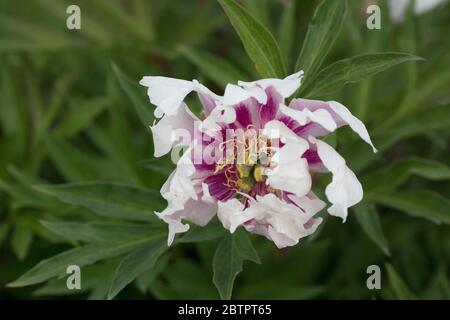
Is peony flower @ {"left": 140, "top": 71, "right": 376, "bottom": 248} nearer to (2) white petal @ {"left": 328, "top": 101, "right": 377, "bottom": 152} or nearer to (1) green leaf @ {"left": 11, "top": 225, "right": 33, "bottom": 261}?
(2) white petal @ {"left": 328, "top": 101, "right": 377, "bottom": 152}

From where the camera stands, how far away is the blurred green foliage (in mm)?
1127

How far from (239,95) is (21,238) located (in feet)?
2.12

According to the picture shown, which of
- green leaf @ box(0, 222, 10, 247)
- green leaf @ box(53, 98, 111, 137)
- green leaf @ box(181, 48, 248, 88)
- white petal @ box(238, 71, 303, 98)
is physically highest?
green leaf @ box(53, 98, 111, 137)

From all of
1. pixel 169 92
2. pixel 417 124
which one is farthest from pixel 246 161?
pixel 417 124

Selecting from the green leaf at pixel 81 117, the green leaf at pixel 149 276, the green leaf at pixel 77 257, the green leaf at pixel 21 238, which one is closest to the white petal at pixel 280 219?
the green leaf at pixel 77 257

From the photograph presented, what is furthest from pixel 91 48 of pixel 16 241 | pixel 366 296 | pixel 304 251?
pixel 366 296

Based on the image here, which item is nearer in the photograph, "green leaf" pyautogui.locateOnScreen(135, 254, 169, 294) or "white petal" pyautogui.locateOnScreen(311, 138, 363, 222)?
"white petal" pyautogui.locateOnScreen(311, 138, 363, 222)

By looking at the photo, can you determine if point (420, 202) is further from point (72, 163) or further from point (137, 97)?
point (72, 163)

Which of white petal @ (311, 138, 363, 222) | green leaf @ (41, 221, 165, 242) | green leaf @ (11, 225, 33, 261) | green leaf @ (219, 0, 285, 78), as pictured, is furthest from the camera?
green leaf @ (11, 225, 33, 261)

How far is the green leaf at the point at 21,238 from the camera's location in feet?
4.27

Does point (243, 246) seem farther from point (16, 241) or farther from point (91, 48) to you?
point (91, 48)

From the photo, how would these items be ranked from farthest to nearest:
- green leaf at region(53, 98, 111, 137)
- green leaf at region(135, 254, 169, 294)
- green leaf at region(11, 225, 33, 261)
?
green leaf at region(53, 98, 111, 137)
green leaf at region(11, 225, 33, 261)
green leaf at region(135, 254, 169, 294)

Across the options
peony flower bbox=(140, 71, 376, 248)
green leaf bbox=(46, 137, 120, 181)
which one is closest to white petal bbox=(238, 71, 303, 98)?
peony flower bbox=(140, 71, 376, 248)

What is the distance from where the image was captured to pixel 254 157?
91cm
